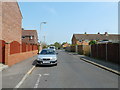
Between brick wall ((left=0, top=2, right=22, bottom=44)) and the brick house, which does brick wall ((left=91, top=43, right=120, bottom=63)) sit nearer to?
the brick house

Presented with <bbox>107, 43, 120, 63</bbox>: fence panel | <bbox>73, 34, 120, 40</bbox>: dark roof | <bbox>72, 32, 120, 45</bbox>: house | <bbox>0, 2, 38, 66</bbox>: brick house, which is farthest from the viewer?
<bbox>73, 34, 120, 40</bbox>: dark roof

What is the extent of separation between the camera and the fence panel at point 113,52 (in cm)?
1213

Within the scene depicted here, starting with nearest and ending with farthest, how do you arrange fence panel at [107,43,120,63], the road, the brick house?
1. the road
2. the brick house
3. fence panel at [107,43,120,63]

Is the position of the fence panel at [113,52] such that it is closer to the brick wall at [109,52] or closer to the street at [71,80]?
the brick wall at [109,52]

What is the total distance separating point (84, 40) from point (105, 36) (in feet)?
35.8

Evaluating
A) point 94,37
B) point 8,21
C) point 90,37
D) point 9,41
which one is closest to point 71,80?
point 9,41

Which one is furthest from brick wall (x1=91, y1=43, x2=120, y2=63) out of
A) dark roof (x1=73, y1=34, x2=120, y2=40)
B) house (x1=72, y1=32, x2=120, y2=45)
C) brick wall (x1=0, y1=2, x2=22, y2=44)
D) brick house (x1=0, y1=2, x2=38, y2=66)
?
dark roof (x1=73, y1=34, x2=120, y2=40)

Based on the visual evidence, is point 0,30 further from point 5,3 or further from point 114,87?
point 114,87

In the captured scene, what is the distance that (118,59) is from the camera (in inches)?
470

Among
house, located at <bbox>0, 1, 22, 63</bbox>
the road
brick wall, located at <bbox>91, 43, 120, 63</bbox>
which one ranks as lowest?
the road

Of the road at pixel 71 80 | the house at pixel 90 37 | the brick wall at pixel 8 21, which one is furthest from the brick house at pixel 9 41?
the house at pixel 90 37

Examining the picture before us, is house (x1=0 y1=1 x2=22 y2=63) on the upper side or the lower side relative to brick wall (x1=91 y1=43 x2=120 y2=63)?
upper

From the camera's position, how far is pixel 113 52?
12969 millimetres

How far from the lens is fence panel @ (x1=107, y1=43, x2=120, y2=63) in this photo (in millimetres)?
12133
